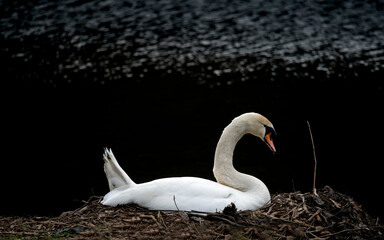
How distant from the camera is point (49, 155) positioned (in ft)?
46.3

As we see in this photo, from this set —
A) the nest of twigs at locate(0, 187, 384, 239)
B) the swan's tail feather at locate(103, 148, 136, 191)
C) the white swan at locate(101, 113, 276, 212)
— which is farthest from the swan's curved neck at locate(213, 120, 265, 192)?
the swan's tail feather at locate(103, 148, 136, 191)

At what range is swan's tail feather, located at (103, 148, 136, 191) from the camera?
7.26 meters

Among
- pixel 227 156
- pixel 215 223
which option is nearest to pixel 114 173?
pixel 227 156

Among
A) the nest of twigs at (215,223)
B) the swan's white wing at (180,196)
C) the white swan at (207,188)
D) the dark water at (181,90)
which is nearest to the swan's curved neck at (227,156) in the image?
the white swan at (207,188)

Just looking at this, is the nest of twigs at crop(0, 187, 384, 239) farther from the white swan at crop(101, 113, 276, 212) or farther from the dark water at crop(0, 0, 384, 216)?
the dark water at crop(0, 0, 384, 216)

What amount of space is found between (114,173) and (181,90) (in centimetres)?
1156

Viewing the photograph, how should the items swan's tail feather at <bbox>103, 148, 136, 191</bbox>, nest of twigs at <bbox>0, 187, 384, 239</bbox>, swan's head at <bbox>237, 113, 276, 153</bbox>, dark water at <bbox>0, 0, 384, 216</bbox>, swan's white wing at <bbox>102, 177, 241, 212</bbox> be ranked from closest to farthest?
nest of twigs at <bbox>0, 187, 384, 239</bbox>
swan's white wing at <bbox>102, 177, 241, 212</bbox>
swan's tail feather at <bbox>103, 148, 136, 191</bbox>
swan's head at <bbox>237, 113, 276, 153</bbox>
dark water at <bbox>0, 0, 384, 216</bbox>

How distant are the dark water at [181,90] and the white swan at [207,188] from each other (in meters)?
4.47

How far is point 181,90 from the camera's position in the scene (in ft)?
61.5

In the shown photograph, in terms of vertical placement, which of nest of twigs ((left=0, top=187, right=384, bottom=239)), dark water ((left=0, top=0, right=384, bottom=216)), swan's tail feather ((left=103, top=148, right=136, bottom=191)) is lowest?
dark water ((left=0, top=0, right=384, bottom=216))

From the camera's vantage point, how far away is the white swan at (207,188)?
6.76 m

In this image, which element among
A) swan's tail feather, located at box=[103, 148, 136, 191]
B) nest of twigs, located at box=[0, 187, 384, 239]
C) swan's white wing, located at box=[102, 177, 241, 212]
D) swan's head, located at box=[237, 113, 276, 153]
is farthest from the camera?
swan's head, located at box=[237, 113, 276, 153]

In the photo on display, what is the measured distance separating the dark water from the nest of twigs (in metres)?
4.58

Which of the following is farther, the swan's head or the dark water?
the dark water
